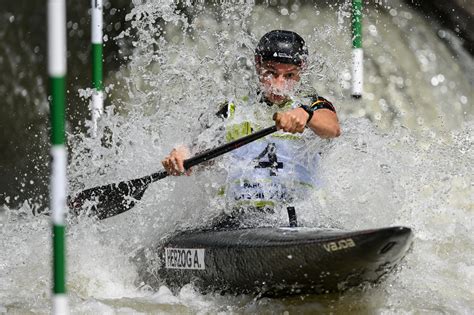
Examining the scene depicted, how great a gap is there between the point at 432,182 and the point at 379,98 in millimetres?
3254

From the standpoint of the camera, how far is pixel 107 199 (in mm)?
4742

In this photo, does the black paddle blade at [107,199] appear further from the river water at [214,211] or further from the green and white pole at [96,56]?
the green and white pole at [96,56]

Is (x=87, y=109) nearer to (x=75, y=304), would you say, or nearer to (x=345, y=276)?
Answer: (x=75, y=304)

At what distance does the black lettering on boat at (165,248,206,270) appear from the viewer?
4078mm

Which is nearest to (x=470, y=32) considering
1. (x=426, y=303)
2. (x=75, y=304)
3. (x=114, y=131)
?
(x=114, y=131)

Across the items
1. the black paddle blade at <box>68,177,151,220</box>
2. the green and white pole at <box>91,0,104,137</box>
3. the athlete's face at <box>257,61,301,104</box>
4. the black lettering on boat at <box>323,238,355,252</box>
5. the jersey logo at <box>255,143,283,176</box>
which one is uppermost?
the green and white pole at <box>91,0,104,137</box>

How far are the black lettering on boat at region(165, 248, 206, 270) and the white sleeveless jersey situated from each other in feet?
1.09

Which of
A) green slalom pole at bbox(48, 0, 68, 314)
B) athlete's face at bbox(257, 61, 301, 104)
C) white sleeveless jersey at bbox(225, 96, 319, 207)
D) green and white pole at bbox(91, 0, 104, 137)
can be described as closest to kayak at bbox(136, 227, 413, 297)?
white sleeveless jersey at bbox(225, 96, 319, 207)

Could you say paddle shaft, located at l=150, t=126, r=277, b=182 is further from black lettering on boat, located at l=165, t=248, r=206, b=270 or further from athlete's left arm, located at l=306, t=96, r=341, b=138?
black lettering on boat, located at l=165, t=248, r=206, b=270

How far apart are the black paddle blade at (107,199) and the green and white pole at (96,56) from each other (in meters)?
1.27

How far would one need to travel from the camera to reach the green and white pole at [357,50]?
22.9ft

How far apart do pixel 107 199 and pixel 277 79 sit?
114 centimetres

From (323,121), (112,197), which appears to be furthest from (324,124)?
(112,197)

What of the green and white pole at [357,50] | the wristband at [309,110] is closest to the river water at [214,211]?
the wristband at [309,110]
